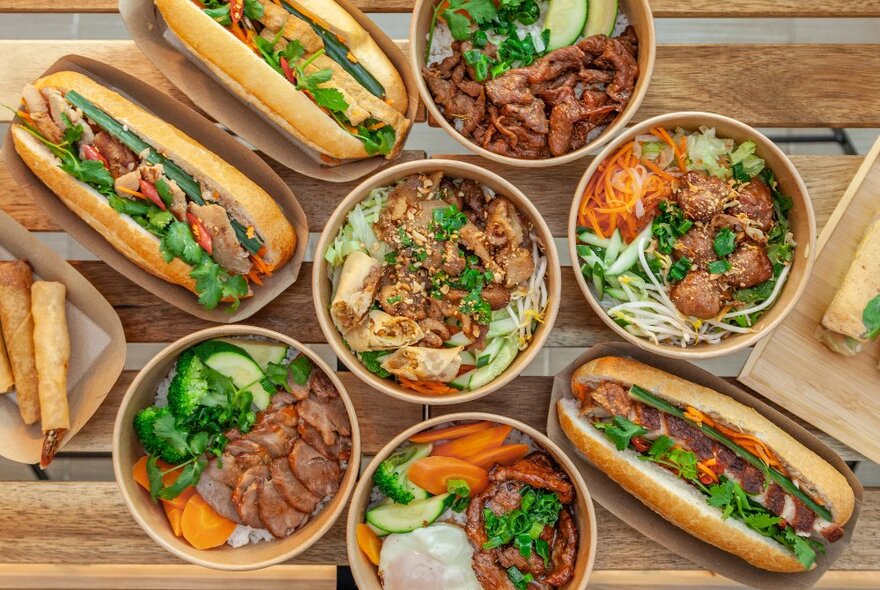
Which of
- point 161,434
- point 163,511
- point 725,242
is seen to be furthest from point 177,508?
point 725,242

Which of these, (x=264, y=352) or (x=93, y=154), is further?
(x=264, y=352)

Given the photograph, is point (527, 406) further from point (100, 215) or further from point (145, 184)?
point (100, 215)

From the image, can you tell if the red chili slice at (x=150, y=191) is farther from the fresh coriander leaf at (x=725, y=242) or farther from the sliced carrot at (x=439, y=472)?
the fresh coriander leaf at (x=725, y=242)

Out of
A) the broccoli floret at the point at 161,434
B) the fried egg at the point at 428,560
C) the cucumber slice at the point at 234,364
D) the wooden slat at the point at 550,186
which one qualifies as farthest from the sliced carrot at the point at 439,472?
the wooden slat at the point at 550,186

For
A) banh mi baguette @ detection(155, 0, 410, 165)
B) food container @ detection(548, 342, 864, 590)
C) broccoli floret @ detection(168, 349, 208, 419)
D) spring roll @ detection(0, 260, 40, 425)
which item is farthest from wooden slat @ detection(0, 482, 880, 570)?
banh mi baguette @ detection(155, 0, 410, 165)

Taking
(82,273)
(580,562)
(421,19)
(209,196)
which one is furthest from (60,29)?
(580,562)

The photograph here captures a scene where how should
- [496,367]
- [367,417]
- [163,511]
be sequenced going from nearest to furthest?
[496,367]
[163,511]
[367,417]
